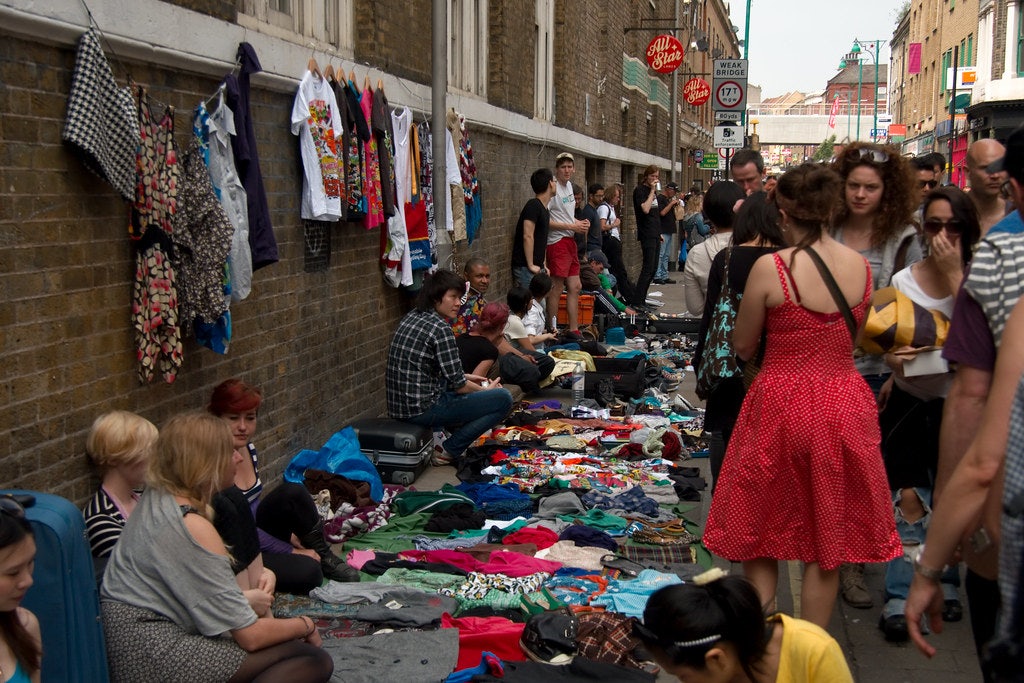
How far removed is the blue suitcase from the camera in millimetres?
3662

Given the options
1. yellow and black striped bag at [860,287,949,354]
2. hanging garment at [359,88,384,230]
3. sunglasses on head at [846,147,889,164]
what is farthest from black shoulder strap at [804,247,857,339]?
hanging garment at [359,88,384,230]

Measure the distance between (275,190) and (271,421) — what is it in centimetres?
147

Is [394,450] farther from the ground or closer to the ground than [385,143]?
closer to the ground

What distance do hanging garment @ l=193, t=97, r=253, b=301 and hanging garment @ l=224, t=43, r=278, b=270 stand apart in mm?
102

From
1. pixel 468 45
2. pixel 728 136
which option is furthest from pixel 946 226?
pixel 728 136

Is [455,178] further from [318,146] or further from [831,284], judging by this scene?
[831,284]

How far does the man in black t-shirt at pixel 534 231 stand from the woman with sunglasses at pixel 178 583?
979 cm

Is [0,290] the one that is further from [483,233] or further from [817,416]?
[483,233]

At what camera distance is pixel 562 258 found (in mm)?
14648

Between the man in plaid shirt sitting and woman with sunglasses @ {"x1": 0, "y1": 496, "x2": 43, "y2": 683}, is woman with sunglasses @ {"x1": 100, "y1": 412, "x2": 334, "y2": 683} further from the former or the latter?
the man in plaid shirt sitting

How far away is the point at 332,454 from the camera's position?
759cm

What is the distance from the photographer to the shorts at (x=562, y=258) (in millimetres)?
14641

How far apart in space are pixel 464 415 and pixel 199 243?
318 cm

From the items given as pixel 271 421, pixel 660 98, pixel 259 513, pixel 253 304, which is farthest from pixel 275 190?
pixel 660 98
